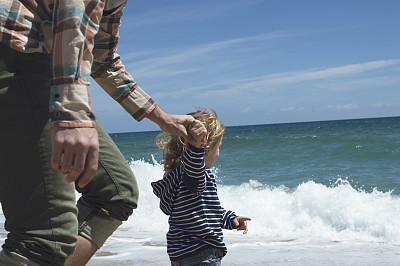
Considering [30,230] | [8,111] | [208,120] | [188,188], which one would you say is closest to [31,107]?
[8,111]

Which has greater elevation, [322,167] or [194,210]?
[194,210]

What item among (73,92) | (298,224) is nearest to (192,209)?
(73,92)

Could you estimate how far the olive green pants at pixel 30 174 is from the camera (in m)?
1.53

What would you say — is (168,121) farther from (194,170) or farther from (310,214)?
(310,214)

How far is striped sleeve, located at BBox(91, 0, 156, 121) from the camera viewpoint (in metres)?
2.14

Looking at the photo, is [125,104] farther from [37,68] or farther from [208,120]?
[208,120]

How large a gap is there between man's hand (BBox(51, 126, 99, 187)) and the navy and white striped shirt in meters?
1.26

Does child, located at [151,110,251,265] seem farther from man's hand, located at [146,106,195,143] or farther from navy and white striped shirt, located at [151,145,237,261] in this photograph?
man's hand, located at [146,106,195,143]

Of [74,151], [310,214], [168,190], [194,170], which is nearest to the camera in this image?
[74,151]

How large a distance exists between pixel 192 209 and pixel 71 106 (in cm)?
142

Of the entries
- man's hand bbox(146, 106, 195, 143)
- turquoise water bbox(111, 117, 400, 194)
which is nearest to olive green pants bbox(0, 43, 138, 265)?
man's hand bbox(146, 106, 195, 143)

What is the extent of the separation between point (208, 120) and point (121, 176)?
113 centimetres

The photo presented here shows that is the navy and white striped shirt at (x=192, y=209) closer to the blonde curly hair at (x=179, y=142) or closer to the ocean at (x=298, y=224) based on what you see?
the blonde curly hair at (x=179, y=142)

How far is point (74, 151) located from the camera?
4.35 feet
